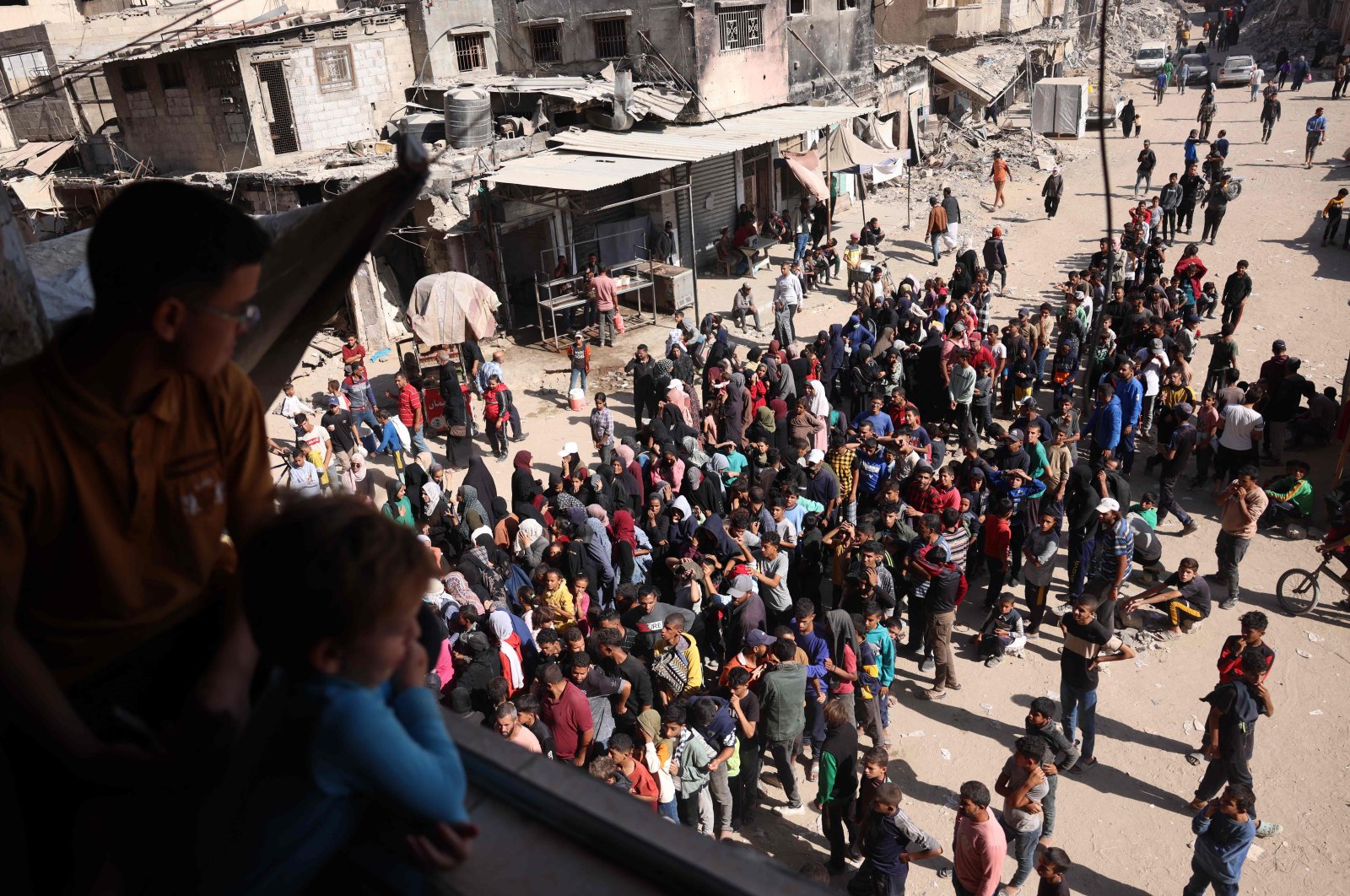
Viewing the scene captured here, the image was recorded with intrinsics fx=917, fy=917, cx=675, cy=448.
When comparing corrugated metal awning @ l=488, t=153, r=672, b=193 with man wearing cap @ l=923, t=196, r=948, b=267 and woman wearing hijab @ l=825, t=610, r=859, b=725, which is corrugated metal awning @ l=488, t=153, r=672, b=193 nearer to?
man wearing cap @ l=923, t=196, r=948, b=267

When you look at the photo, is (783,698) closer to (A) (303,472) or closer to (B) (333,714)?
(B) (333,714)

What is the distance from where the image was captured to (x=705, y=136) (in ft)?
62.7

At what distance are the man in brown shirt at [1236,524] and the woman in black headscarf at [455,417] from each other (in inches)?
341

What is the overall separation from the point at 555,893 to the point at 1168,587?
778 centimetres

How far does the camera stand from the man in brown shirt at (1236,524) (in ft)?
26.9

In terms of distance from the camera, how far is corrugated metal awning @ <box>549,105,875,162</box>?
16.9 meters

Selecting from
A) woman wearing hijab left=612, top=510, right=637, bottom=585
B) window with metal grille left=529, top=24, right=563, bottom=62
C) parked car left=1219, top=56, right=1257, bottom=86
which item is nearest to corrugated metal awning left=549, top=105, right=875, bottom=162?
window with metal grille left=529, top=24, right=563, bottom=62

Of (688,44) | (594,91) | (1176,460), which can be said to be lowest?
(1176,460)

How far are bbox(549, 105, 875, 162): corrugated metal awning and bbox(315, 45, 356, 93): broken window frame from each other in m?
4.11

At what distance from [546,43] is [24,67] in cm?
1171

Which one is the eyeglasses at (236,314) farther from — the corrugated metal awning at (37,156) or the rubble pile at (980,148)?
the rubble pile at (980,148)

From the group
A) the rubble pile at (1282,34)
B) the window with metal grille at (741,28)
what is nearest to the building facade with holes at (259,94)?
the window with metal grille at (741,28)

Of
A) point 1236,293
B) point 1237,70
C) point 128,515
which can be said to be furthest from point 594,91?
point 1237,70

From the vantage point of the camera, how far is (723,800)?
6.24m
